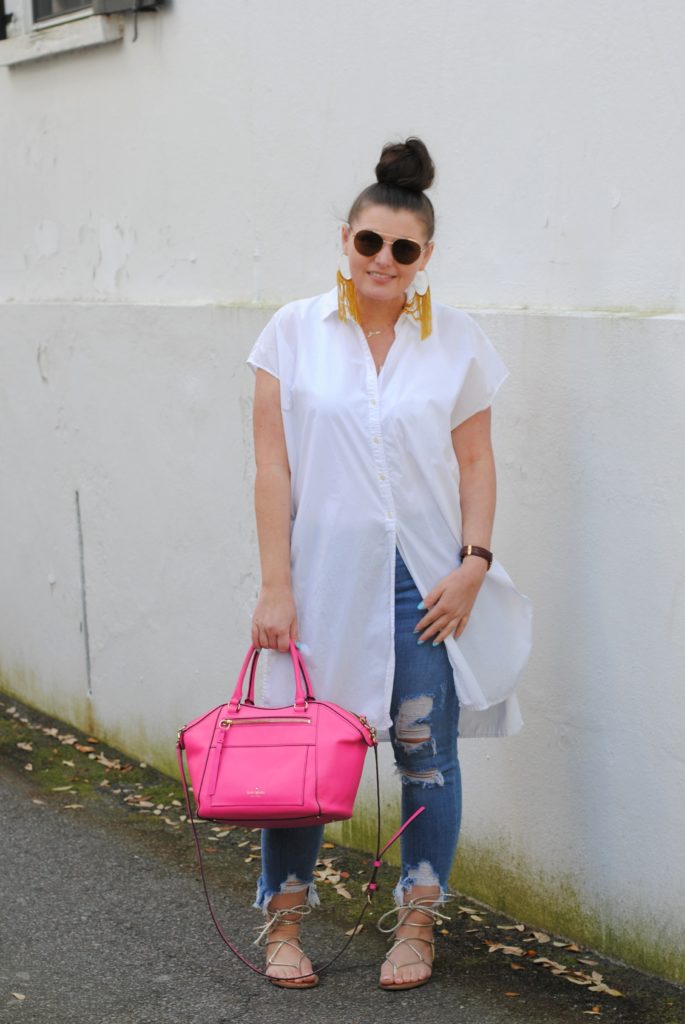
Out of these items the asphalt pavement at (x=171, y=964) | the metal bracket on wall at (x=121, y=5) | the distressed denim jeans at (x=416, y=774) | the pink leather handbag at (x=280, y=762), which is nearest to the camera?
the pink leather handbag at (x=280, y=762)

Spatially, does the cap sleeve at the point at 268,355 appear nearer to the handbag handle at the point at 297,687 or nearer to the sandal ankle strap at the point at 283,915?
the handbag handle at the point at 297,687

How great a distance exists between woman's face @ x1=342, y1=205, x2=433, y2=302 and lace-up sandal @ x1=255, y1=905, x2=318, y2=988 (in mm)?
1462

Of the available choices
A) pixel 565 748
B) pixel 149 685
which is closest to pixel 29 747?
pixel 149 685

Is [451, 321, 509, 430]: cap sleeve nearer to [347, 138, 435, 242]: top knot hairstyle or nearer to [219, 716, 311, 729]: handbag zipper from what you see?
[347, 138, 435, 242]: top knot hairstyle

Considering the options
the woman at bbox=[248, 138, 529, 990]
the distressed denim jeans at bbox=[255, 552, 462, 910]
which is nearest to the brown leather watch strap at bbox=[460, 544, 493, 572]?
the woman at bbox=[248, 138, 529, 990]

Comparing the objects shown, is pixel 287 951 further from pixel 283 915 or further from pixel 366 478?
pixel 366 478

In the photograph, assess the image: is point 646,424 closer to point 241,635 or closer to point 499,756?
point 499,756

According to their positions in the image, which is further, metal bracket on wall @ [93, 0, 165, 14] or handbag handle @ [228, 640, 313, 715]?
metal bracket on wall @ [93, 0, 165, 14]

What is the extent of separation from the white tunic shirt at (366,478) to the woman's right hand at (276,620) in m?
0.05

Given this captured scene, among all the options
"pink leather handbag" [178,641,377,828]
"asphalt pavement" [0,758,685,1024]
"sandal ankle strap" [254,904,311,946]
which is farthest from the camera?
"sandal ankle strap" [254,904,311,946]

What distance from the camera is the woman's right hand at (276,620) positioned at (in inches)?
135

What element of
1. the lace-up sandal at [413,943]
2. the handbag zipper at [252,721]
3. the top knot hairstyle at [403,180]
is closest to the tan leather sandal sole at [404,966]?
the lace-up sandal at [413,943]

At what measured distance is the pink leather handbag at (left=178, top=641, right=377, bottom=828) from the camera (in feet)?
10.6

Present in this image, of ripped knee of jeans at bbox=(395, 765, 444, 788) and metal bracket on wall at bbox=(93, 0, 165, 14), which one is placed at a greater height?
metal bracket on wall at bbox=(93, 0, 165, 14)
